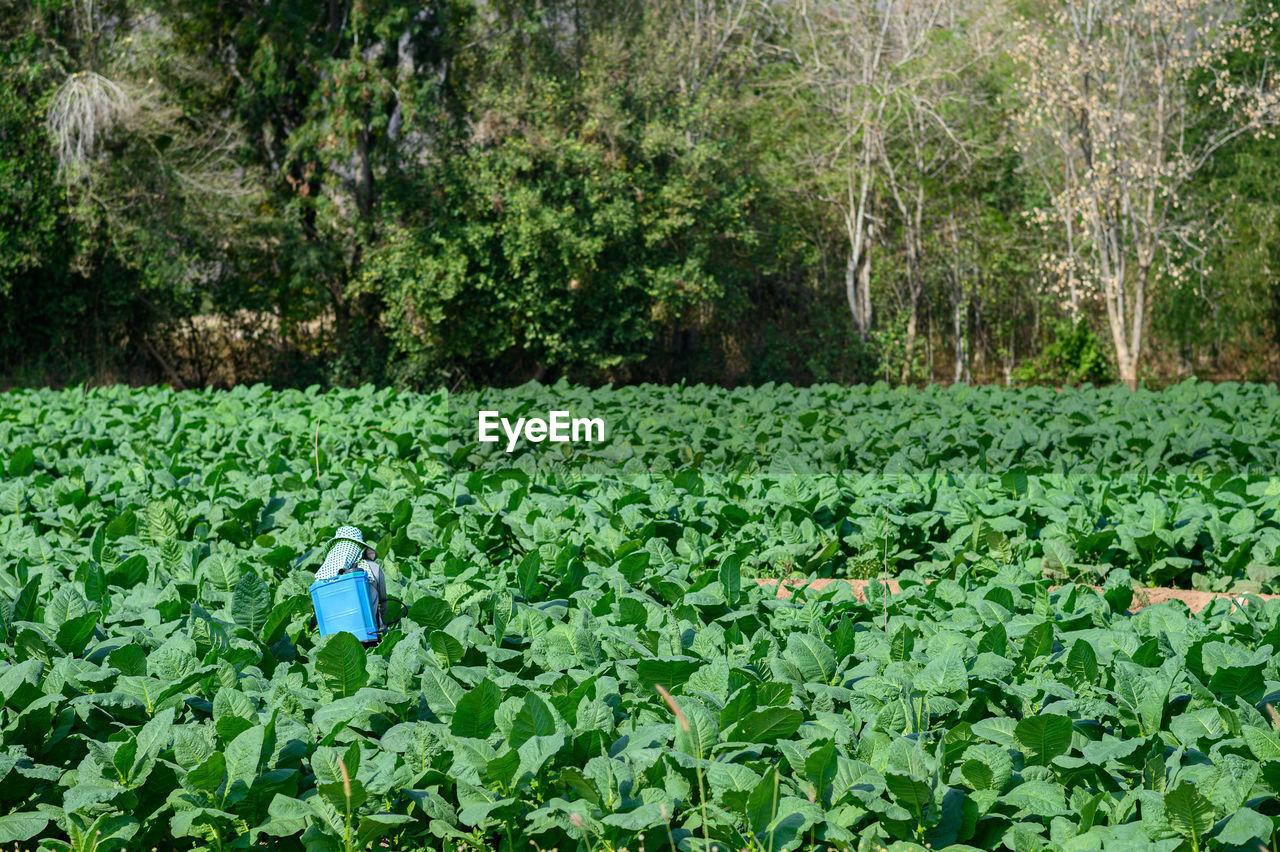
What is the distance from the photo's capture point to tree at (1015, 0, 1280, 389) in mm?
16094

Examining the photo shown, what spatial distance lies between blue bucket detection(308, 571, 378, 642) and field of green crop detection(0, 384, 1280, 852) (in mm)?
121

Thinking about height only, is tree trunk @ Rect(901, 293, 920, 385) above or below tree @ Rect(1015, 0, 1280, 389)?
below

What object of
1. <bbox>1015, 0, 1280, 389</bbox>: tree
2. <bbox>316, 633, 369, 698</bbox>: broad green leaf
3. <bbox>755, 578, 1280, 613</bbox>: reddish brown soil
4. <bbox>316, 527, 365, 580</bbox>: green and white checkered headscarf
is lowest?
<bbox>755, 578, 1280, 613</bbox>: reddish brown soil

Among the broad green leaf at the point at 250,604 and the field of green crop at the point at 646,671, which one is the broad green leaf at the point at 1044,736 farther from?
the broad green leaf at the point at 250,604

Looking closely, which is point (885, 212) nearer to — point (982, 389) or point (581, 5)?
point (581, 5)

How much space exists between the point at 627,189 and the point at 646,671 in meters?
15.6

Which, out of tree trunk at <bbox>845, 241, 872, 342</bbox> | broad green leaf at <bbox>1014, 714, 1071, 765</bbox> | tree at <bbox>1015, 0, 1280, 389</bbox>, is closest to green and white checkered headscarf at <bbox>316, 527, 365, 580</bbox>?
broad green leaf at <bbox>1014, 714, 1071, 765</bbox>

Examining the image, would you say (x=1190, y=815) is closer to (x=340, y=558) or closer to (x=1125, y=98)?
(x=340, y=558)

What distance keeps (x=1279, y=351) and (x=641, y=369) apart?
39.1 feet

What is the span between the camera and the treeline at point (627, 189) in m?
16.8

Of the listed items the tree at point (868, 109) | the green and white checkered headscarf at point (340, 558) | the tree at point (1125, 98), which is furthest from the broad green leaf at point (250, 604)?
the tree at point (868, 109)

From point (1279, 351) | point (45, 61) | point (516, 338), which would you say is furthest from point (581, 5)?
point (1279, 351)

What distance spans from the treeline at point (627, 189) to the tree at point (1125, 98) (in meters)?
0.09

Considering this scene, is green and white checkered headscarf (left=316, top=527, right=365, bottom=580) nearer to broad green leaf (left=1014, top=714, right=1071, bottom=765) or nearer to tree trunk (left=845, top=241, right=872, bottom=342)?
broad green leaf (left=1014, top=714, right=1071, bottom=765)
